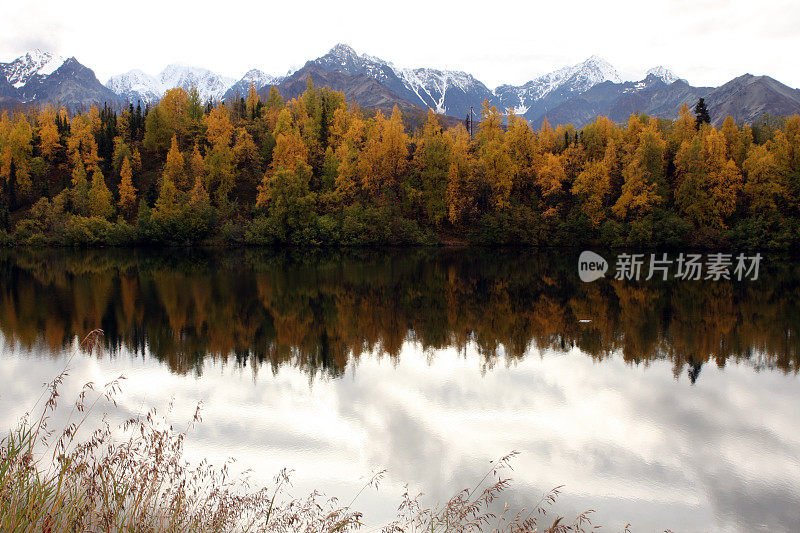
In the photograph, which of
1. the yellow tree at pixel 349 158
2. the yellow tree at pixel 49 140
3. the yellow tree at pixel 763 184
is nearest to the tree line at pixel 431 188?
the yellow tree at pixel 763 184

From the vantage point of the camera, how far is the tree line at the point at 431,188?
183ft

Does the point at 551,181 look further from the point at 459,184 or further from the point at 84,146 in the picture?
the point at 84,146

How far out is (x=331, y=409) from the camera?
12.2 metres

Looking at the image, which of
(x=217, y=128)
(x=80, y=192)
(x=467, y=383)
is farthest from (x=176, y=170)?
(x=467, y=383)

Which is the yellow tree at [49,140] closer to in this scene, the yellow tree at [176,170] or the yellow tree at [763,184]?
the yellow tree at [176,170]

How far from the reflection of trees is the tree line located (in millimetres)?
18910

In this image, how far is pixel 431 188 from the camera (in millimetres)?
63938

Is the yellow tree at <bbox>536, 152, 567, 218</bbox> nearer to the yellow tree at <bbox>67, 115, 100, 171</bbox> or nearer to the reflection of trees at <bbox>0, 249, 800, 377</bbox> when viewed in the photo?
the reflection of trees at <bbox>0, 249, 800, 377</bbox>

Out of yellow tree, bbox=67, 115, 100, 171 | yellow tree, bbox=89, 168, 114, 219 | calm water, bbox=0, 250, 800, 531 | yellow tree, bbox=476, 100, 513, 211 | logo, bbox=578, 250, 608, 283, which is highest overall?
yellow tree, bbox=67, 115, 100, 171

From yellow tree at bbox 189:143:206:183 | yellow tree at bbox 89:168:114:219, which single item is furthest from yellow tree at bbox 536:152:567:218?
yellow tree at bbox 89:168:114:219

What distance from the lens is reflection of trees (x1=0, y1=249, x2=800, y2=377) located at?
17.4 meters

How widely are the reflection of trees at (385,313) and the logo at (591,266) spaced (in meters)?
1.26

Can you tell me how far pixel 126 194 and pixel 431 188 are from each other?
127ft

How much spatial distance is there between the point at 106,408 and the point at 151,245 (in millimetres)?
58030
